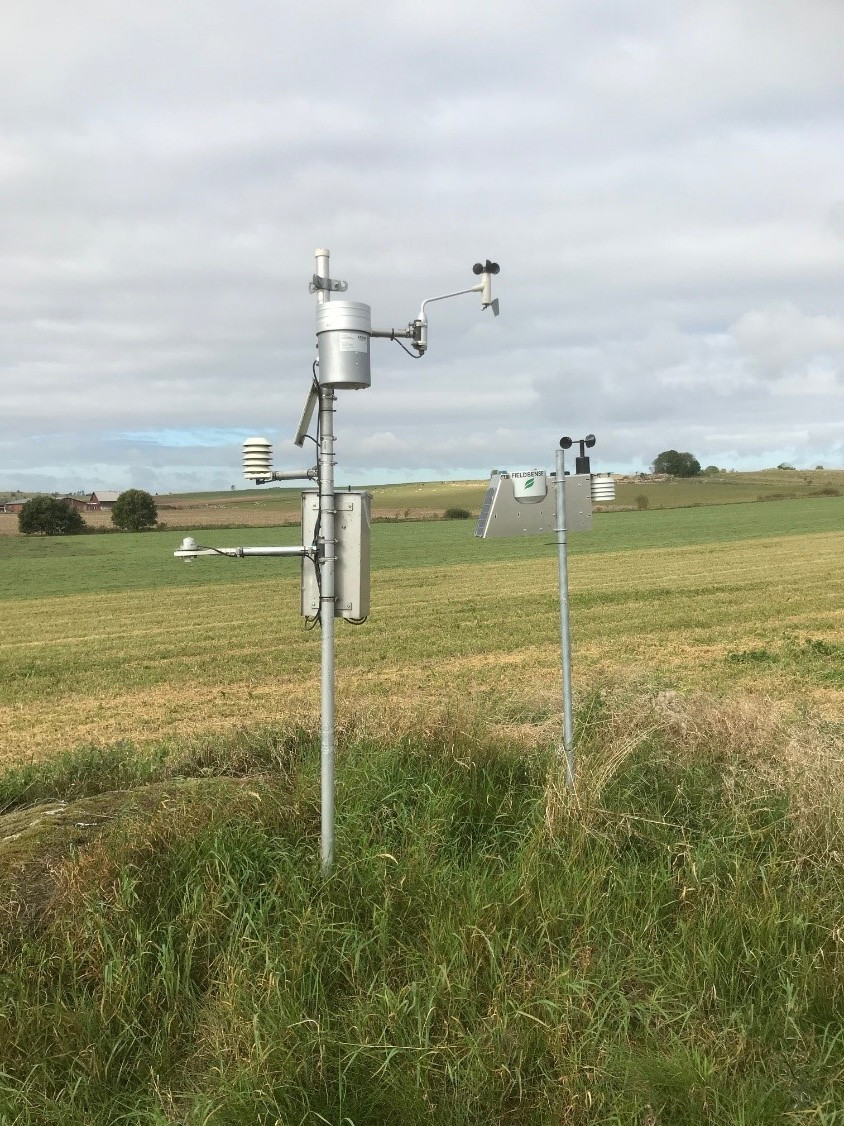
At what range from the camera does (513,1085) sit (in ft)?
9.78

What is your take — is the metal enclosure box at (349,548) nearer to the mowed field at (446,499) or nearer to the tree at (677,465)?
the mowed field at (446,499)

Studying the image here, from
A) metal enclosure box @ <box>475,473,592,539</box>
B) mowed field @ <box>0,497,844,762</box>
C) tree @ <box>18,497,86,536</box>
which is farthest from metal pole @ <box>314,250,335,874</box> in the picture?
tree @ <box>18,497,86,536</box>

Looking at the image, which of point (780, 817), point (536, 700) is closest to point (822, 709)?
point (536, 700)

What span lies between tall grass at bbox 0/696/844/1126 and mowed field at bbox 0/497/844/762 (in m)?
1.52

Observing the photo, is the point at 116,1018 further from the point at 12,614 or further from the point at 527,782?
the point at 12,614

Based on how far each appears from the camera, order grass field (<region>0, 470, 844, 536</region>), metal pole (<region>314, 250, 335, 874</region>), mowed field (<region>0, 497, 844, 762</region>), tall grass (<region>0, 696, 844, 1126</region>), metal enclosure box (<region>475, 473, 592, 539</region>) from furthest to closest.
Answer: grass field (<region>0, 470, 844, 536</region>) → mowed field (<region>0, 497, 844, 762</region>) → metal enclosure box (<region>475, 473, 592, 539</region>) → metal pole (<region>314, 250, 335, 874</region>) → tall grass (<region>0, 696, 844, 1126</region>)

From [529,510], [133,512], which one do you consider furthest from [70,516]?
[529,510]

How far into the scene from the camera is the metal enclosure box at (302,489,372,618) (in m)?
4.29

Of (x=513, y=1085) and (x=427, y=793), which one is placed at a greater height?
(x=427, y=793)

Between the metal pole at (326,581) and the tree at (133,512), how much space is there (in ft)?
222

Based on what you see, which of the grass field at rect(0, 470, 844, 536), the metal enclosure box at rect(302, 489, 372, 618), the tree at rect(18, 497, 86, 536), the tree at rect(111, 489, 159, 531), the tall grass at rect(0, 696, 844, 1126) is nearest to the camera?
the tall grass at rect(0, 696, 844, 1126)

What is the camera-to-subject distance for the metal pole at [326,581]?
13.5ft

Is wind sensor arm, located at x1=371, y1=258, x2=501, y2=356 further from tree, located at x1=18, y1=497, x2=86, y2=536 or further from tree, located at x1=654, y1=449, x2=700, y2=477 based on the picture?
tree, located at x1=654, y1=449, x2=700, y2=477

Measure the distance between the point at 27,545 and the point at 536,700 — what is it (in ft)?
170
